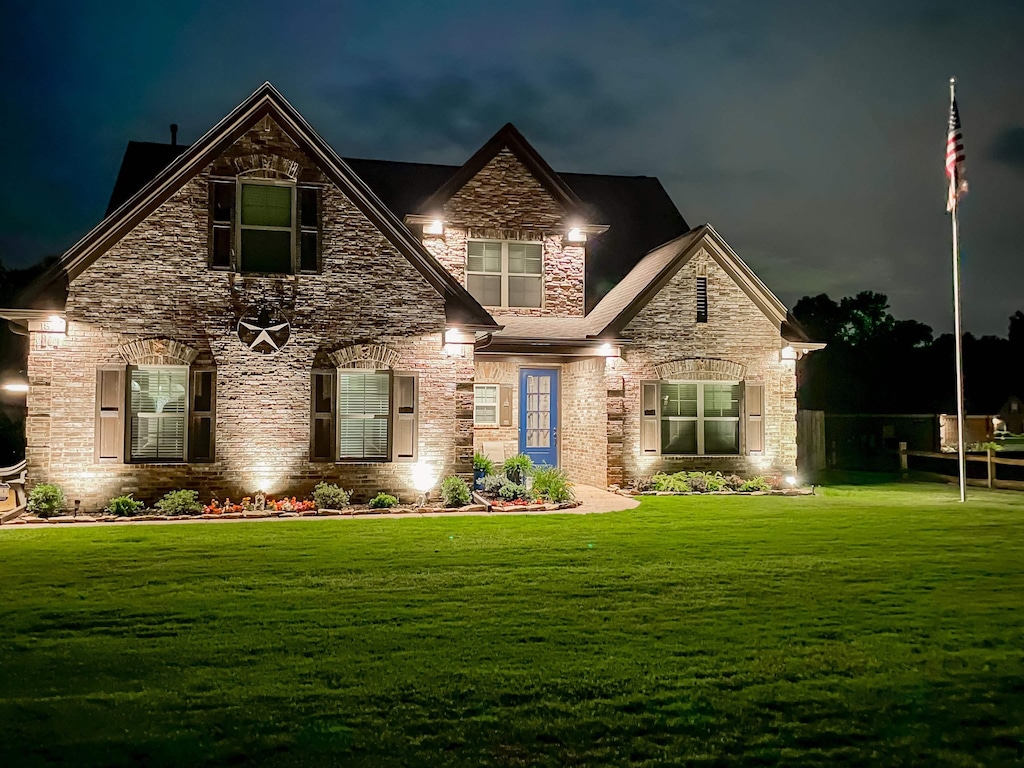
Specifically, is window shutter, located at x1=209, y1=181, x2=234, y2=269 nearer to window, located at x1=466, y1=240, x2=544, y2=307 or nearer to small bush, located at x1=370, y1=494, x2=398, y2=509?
small bush, located at x1=370, y1=494, x2=398, y2=509

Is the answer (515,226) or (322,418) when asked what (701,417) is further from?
(322,418)

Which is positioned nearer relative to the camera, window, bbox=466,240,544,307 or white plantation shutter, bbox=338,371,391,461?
white plantation shutter, bbox=338,371,391,461

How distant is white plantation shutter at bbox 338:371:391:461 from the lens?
15.8 m

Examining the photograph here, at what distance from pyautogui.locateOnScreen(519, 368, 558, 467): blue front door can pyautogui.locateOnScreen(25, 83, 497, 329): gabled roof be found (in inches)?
205

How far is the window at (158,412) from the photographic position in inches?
589

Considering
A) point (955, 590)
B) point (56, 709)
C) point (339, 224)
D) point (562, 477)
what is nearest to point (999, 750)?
point (955, 590)

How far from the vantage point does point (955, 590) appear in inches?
333

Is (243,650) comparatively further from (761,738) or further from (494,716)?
(761,738)

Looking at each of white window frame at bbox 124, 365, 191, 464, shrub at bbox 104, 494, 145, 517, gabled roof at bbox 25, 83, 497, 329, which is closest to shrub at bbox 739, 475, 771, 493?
gabled roof at bbox 25, 83, 497, 329

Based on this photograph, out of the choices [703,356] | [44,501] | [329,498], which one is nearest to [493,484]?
[329,498]

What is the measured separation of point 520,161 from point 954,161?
27.7 ft

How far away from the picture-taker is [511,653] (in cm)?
619

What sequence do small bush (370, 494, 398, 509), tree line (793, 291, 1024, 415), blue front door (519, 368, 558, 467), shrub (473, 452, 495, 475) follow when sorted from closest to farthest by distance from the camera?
1. small bush (370, 494, 398, 509)
2. shrub (473, 452, 495, 475)
3. blue front door (519, 368, 558, 467)
4. tree line (793, 291, 1024, 415)

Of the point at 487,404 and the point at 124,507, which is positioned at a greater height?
the point at 487,404
